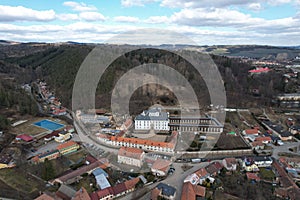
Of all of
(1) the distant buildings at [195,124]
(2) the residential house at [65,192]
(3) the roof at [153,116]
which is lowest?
(2) the residential house at [65,192]

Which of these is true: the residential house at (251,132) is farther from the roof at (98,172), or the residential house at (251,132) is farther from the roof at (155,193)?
the roof at (98,172)

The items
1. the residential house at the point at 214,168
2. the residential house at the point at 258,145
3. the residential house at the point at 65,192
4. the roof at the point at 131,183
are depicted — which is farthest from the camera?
the residential house at the point at 258,145

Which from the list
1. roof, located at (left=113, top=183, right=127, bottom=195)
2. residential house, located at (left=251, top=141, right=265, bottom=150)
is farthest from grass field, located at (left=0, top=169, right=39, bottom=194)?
residential house, located at (left=251, top=141, right=265, bottom=150)

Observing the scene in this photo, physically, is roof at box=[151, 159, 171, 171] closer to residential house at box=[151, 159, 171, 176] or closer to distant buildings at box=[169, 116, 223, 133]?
residential house at box=[151, 159, 171, 176]

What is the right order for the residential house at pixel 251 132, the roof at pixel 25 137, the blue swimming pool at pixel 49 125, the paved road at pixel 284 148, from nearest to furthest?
the paved road at pixel 284 148 < the roof at pixel 25 137 < the residential house at pixel 251 132 < the blue swimming pool at pixel 49 125

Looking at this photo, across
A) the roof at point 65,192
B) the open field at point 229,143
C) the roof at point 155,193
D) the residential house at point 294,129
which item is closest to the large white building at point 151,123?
the open field at point 229,143

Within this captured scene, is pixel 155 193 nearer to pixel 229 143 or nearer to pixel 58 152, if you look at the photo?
pixel 58 152
